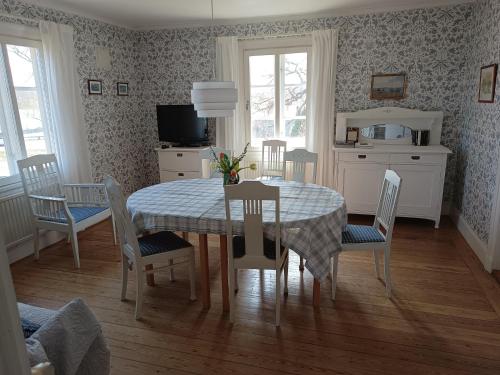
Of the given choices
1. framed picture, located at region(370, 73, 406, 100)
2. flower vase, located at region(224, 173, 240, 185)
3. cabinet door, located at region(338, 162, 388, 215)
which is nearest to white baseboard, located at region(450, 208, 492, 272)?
cabinet door, located at region(338, 162, 388, 215)

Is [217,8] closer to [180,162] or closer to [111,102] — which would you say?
[111,102]

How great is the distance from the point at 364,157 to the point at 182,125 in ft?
8.16

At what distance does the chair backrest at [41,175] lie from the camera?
3.33 m

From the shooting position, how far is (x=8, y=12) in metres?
3.21

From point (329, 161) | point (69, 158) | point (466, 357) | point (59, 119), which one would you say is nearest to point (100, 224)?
point (69, 158)

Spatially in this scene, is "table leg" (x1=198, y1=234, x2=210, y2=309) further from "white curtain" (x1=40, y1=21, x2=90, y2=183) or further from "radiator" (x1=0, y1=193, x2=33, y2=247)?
"white curtain" (x1=40, y1=21, x2=90, y2=183)

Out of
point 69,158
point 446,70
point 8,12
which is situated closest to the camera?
point 8,12

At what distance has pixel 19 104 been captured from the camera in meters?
3.44

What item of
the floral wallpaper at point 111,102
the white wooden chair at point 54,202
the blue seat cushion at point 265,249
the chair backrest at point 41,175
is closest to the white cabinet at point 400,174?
the blue seat cushion at point 265,249

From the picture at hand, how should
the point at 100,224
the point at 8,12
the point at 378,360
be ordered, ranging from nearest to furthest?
the point at 378,360
the point at 8,12
the point at 100,224

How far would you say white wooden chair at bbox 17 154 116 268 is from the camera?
3221 mm

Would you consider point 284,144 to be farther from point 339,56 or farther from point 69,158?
point 69,158

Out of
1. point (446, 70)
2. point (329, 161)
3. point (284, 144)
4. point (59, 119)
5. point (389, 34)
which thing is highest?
point (389, 34)

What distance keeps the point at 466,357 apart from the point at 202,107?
2367mm
